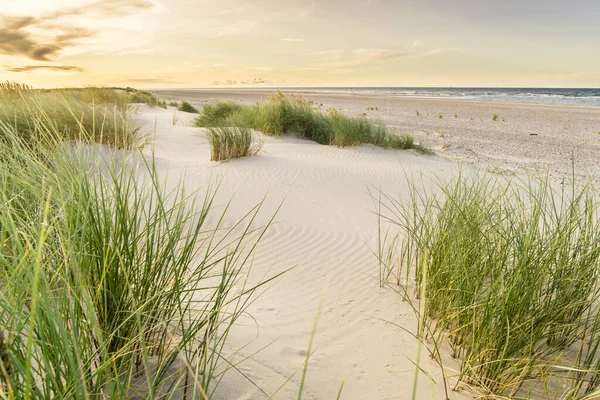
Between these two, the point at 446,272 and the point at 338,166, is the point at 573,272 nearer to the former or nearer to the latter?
the point at 446,272

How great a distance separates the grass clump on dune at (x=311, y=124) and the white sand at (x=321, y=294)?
277 cm

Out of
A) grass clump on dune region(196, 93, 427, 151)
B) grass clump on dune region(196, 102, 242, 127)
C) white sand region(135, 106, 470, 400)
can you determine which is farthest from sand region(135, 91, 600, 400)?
grass clump on dune region(196, 102, 242, 127)

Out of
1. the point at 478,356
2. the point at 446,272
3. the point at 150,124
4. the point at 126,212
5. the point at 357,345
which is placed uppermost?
the point at 150,124

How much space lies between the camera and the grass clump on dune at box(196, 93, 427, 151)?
387 inches

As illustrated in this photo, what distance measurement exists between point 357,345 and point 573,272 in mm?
1318

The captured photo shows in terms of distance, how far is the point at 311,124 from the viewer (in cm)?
1094

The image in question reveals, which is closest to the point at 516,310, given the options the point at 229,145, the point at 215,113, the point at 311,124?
the point at 229,145

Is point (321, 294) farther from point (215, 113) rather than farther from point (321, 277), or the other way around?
point (215, 113)

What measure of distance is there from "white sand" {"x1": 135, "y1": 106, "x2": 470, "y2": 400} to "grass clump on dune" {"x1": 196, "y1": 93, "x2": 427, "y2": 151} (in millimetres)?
2772

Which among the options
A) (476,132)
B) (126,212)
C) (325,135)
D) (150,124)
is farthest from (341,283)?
(476,132)

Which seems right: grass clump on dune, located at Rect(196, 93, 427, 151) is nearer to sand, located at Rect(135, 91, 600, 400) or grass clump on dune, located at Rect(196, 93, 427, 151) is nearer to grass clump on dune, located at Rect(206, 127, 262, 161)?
sand, located at Rect(135, 91, 600, 400)

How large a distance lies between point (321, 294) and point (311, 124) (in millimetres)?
8457

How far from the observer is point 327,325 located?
8.38ft

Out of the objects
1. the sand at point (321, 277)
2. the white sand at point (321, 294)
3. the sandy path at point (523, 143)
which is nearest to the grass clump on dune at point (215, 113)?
the sandy path at point (523, 143)
